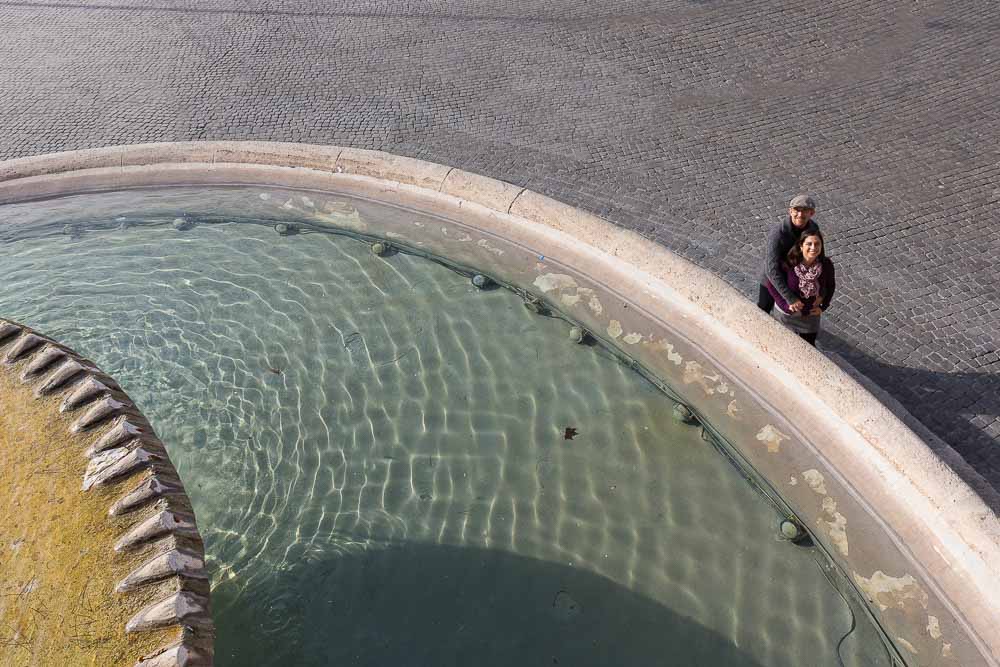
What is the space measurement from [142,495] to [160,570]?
0.40 metres

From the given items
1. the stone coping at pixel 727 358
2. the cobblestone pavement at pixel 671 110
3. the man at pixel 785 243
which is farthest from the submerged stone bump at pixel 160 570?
the cobblestone pavement at pixel 671 110

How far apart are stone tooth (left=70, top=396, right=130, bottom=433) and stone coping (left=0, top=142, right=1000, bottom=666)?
3.37 metres

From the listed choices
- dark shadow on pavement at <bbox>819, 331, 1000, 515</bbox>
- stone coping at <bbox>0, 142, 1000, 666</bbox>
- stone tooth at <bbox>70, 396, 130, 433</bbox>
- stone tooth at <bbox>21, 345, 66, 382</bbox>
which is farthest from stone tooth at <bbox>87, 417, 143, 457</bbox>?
dark shadow on pavement at <bbox>819, 331, 1000, 515</bbox>

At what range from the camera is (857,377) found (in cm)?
520

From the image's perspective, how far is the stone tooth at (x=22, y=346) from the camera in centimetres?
412

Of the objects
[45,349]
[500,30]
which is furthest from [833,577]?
[500,30]

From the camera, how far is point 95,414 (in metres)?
3.79

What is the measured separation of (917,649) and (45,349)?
4620 millimetres

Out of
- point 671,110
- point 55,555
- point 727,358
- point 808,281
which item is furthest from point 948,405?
point 55,555

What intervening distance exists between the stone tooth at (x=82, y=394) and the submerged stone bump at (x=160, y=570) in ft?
3.39

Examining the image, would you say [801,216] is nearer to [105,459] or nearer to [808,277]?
[808,277]

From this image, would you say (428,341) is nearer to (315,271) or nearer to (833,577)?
(315,271)

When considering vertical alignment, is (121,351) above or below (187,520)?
above

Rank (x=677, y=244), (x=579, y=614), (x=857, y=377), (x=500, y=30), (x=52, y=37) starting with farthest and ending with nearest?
(x=52, y=37) < (x=500, y=30) < (x=677, y=244) < (x=857, y=377) < (x=579, y=614)
